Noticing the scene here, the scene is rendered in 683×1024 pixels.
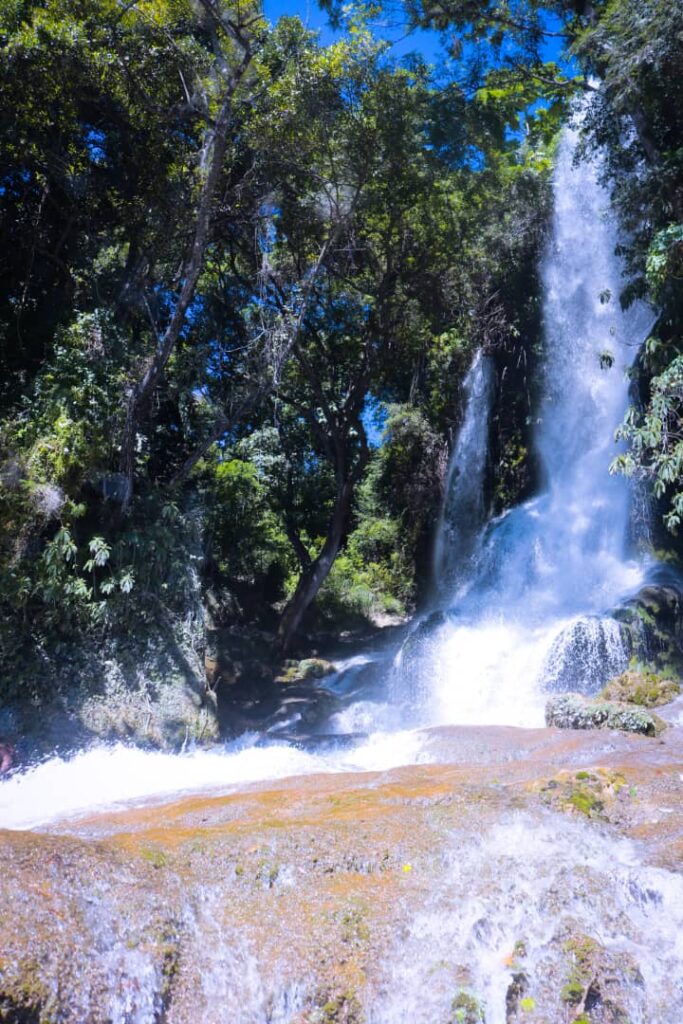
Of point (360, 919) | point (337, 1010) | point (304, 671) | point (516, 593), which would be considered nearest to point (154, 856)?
point (360, 919)

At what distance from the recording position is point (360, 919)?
349 centimetres

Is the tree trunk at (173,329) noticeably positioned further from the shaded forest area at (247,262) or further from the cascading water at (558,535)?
the cascading water at (558,535)

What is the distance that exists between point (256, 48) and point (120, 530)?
28.3 feet

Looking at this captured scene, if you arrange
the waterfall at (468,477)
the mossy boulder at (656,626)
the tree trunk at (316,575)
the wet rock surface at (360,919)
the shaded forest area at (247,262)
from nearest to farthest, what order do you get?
the wet rock surface at (360,919), the shaded forest area at (247,262), the mossy boulder at (656,626), the tree trunk at (316,575), the waterfall at (468,477)

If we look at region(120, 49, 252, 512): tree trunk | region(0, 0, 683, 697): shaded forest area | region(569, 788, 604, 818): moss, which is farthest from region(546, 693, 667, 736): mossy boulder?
region(120, 49, 252, 512): tree trunk

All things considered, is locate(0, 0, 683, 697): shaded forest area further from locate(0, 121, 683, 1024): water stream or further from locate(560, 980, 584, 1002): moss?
locate(560, 980, 584, 1002): moss

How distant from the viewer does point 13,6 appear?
437 inches

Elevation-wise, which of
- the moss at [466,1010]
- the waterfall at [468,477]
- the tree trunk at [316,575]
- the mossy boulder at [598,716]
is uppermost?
the waterfall at [468,477]

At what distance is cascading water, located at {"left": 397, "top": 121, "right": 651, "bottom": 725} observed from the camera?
12016mm

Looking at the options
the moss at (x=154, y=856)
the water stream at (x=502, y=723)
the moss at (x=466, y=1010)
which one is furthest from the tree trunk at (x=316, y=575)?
the moss at (x=466, y=1010)

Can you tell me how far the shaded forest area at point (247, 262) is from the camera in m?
10.7

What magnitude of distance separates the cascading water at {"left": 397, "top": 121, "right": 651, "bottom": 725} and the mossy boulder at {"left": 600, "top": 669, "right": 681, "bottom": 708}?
1.12 meters

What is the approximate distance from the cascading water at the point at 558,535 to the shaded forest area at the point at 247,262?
1101 millimetres

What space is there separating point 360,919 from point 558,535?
1382 cm
